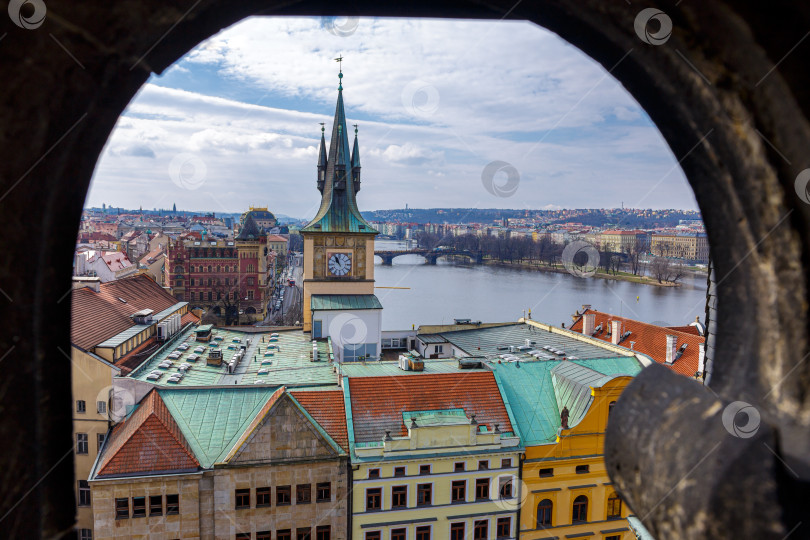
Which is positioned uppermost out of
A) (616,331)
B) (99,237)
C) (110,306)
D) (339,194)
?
(339,194)

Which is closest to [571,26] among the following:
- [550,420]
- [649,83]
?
[649,83]

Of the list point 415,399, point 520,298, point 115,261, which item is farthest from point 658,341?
point 115,261

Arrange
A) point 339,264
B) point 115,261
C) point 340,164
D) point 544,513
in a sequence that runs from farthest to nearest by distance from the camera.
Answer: point 115,261 < point 340,164 < point 339,264 < point 544,513

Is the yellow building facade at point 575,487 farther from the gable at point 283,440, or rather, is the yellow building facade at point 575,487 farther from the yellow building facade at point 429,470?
the gable at point 283,440

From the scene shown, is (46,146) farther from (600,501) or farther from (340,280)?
(340,280)

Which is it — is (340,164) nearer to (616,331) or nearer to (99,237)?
(616,331)

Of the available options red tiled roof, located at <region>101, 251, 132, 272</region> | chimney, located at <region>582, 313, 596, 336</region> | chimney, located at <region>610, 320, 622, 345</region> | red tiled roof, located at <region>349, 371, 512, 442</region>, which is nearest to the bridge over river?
red tiled roof, located at <region>101, 251, 132, 272</region>
